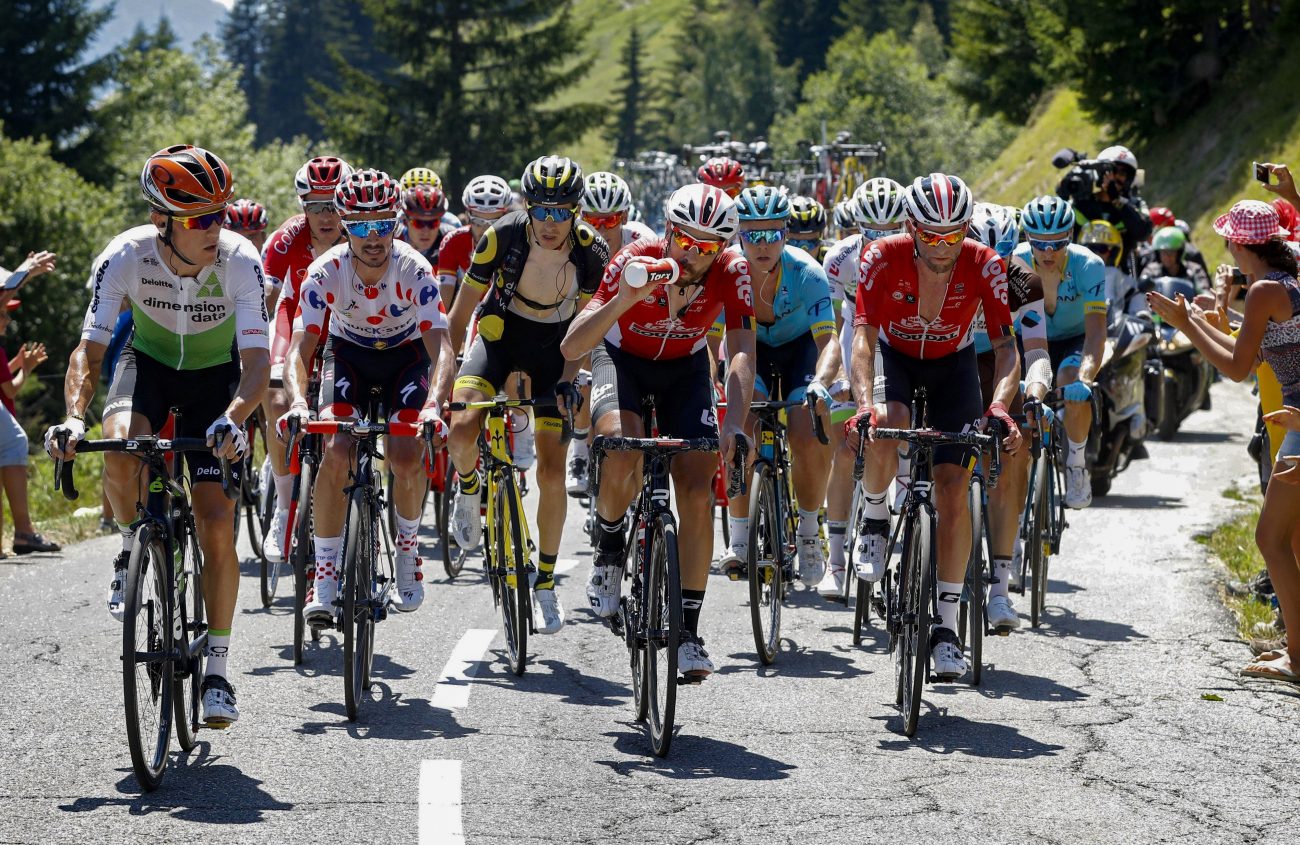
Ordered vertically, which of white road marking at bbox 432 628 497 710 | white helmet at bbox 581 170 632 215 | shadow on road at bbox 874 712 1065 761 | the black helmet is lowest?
shadow on road at bbox 874 712 1065 761

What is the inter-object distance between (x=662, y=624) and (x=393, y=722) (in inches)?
50.6

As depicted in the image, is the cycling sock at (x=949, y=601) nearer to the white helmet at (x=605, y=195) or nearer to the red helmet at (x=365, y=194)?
the red helmet at (x=365, y=194)

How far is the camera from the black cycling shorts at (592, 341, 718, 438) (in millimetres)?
8367

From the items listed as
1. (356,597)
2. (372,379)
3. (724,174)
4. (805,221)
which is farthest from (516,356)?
(724,174)

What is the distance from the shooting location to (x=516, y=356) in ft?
32.3

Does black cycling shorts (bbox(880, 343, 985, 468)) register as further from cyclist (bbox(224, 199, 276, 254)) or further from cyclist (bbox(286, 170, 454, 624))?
cyclist (bbox(224, 199, 276, 254))

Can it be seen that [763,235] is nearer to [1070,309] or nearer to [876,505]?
[876,505]

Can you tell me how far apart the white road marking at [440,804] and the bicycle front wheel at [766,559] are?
256cm

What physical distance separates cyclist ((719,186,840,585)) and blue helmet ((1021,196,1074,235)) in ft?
4.33

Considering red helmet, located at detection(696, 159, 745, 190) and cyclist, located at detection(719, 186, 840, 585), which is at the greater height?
red helmet, located at detection(696, 159, 745, 190)

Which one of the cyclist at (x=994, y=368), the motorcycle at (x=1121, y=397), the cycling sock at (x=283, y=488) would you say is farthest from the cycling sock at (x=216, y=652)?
the motorcycle at (x=1121, y=397)

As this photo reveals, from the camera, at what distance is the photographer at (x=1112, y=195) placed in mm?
14773

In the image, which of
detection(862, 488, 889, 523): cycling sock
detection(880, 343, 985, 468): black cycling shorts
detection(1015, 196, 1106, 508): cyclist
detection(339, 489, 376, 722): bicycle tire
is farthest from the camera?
detection(1015, 196, 1106, 508): cyclist

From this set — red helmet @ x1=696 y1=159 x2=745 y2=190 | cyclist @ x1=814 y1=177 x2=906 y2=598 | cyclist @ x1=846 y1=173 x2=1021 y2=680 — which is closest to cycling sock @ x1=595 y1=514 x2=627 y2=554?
cyclist @ x1=846 y1=173 x2=1021 y2=680
